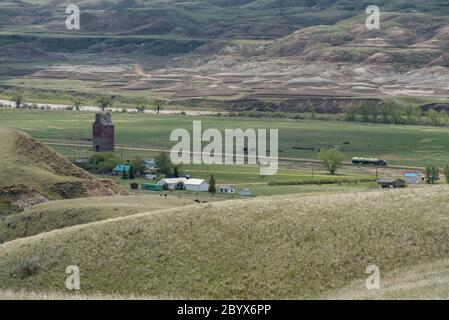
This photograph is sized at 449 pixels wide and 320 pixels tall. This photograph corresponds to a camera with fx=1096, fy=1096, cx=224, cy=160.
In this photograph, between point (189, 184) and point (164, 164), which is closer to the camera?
point (189, 184)

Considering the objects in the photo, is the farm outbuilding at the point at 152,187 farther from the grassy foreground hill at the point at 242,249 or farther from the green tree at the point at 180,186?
the grassy foreground hill at the point at 242,249

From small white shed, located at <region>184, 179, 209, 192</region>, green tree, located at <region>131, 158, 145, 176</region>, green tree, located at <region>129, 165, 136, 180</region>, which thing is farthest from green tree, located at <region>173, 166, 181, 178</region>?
small white shed, located at <region>184, 179, 209, 192</region>

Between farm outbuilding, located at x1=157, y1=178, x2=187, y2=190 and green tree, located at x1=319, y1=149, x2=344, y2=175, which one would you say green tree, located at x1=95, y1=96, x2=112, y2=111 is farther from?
farm outbuilding, located at x1=157, y1=178, x2=187, y2=190

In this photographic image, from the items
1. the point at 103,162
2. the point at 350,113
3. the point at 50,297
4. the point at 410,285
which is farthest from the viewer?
the point at 350,113

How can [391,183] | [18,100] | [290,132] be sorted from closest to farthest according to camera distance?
[391,183], [290,132], [18,100]

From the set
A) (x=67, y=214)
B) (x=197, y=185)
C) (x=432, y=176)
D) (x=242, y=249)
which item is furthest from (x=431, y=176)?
(x=242, y=249)

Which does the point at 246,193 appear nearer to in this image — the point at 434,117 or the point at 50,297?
the point at 50,297

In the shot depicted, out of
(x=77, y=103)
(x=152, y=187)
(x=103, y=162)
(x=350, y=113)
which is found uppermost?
(x=77, y=103)
